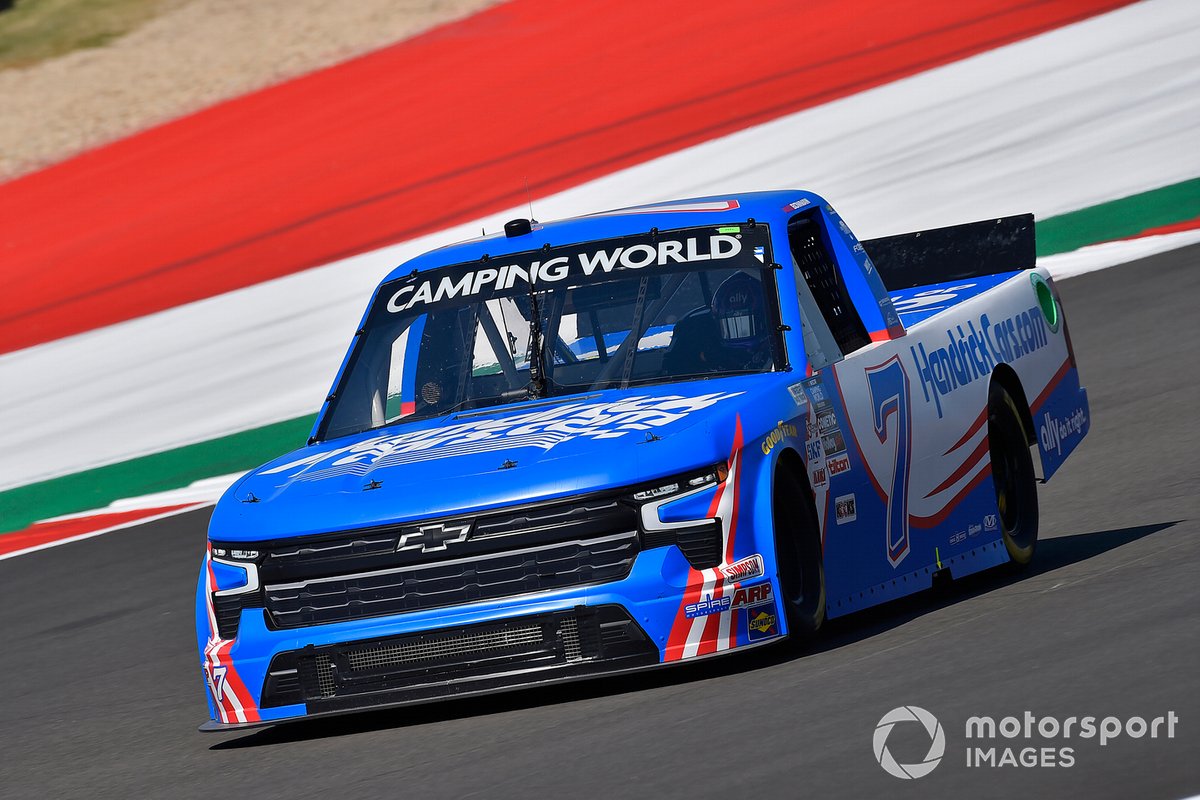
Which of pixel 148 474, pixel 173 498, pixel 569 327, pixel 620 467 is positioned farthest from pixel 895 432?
pixel 148 474

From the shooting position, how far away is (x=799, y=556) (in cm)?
657

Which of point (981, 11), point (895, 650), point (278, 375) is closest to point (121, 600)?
point (895, 650)

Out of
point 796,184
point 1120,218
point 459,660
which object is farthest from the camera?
point 796,184

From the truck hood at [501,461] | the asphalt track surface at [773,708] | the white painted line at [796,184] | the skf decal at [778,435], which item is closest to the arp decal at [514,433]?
the truck hood at [501,461]

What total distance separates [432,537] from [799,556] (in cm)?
121

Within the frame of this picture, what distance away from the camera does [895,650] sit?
6.53 metres

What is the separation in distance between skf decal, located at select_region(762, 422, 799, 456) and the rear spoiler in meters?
2.74

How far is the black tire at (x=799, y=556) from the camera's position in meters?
6.46

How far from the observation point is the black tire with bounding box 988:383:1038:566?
831cm

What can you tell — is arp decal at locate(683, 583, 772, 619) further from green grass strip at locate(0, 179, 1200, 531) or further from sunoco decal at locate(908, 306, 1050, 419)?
green grass strip at locate(0, 179, 1200, 531)

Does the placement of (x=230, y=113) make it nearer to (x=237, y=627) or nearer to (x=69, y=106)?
(x=69, y=106)

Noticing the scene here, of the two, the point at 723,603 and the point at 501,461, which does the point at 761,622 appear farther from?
the point at 501,461

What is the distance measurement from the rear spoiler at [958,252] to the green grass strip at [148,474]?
21.1 ft

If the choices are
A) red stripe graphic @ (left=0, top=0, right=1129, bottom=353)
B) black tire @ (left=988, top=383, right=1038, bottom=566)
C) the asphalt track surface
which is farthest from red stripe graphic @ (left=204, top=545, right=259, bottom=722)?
red stripe graphic @ (left=0, top=0, right=1129, bottom=353)
